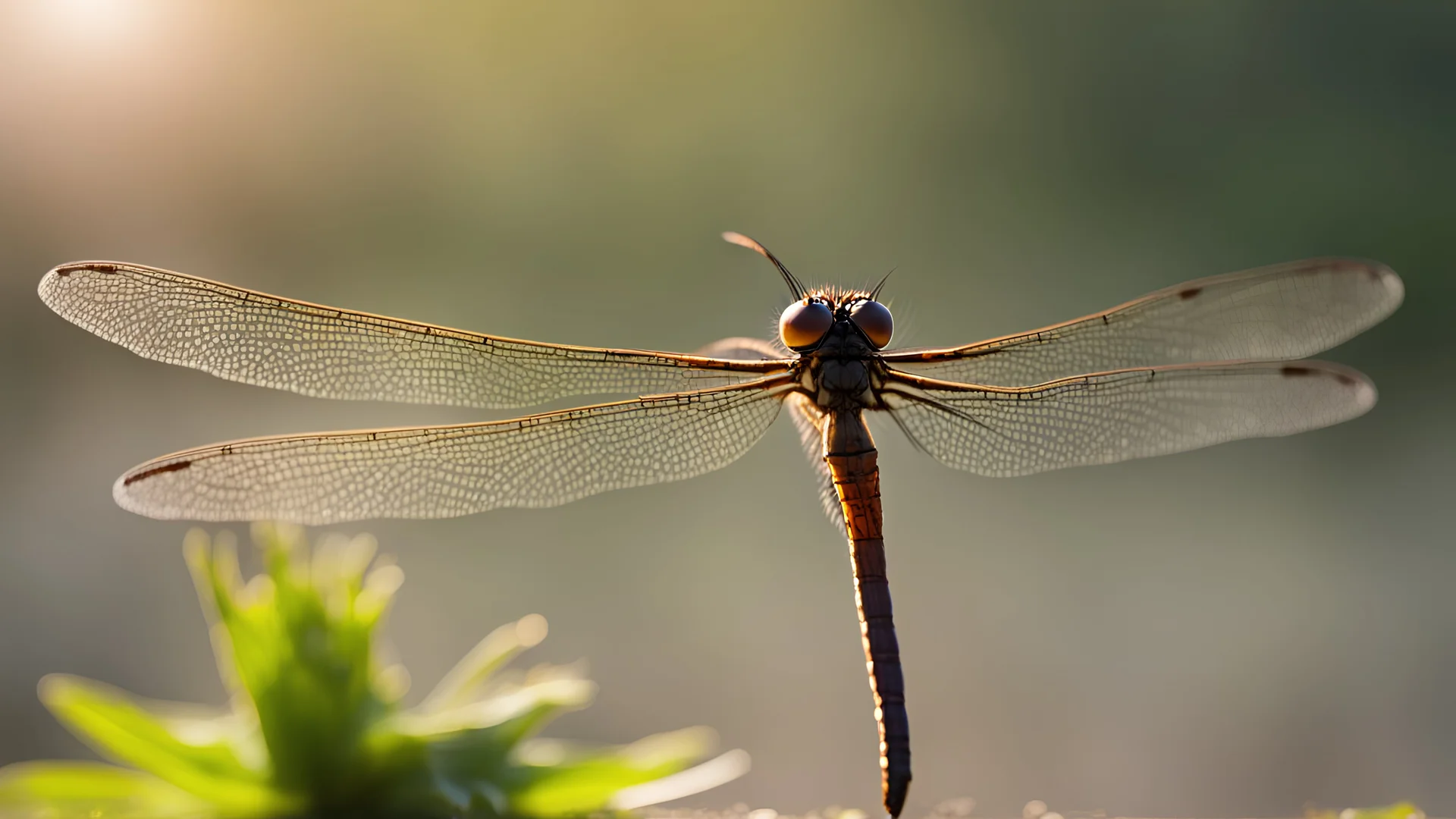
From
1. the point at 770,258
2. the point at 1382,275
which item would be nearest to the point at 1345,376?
the point at 1382,275

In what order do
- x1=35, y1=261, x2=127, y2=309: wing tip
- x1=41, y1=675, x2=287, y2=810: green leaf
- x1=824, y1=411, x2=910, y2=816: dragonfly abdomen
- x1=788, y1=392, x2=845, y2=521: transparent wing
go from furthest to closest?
x1=788, y1=392, x2=845, y2=521: transparent wing, x1=824, y1=411, x2=910, y2=816: dragonfly abdomen, x1=35, y1=261, x2=127, y2=309: wing tip, x1=41, y1=675, x2=287, y2=810: green leaf

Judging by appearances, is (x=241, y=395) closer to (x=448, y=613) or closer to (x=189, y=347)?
(x=448, y=613)

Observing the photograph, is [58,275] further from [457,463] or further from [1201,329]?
[1201,329]

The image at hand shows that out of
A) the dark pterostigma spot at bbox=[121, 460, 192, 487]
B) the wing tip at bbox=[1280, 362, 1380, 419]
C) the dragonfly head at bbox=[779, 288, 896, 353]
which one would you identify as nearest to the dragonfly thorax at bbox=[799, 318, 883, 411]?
the dragonfly head at bbox=[779, 288, 896, 353]

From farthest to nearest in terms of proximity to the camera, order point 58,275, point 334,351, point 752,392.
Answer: point 752,392 < point 334,351 < point 58,275

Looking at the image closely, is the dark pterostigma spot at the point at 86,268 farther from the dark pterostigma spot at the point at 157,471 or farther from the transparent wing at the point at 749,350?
the transparent wing at the point at 749,350

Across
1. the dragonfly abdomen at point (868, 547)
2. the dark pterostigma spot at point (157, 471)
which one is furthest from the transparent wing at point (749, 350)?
the dark pterostigma spot at point (157, 471)

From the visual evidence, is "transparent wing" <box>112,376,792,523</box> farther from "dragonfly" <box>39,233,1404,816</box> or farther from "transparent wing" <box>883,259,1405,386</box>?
"transparent wing" <box>883,259,1405,386</box>
